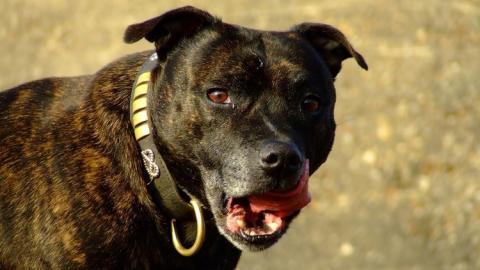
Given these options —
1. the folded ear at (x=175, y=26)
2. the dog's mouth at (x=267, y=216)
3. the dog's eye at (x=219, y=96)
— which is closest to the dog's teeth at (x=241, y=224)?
the dog's mouth at (x=267, y=216)

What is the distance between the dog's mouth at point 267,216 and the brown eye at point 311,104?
304mm

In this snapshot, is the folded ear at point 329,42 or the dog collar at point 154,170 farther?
the folded ear at point 329,42

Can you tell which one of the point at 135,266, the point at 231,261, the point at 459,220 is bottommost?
the point at 459,220

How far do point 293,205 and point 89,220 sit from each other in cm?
89

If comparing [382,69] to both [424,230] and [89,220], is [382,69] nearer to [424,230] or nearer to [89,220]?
[424,230]

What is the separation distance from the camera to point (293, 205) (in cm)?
477

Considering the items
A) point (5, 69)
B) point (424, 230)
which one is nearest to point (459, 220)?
point (424, 230)

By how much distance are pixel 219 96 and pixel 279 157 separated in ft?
1.46

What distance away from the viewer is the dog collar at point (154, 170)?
4922mm

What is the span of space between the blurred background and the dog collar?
4.98 metres

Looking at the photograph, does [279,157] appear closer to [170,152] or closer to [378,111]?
[170,152]

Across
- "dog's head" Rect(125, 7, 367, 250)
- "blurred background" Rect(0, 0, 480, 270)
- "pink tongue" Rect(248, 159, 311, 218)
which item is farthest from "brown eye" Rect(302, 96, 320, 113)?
"blurred background" Rect(0, 0, 480, 270)

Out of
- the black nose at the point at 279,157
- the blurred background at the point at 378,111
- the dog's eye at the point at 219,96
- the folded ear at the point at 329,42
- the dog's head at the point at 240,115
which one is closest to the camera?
the black nose at the point at 279,157

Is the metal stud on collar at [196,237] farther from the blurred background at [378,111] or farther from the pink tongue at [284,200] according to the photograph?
the blurred background at [378,111]
